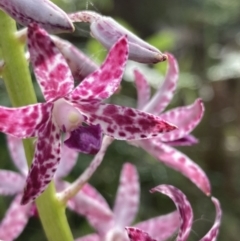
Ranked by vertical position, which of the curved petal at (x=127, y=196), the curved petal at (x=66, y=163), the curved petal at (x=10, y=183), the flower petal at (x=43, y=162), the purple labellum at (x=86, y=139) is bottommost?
the curved petal at (x=127, y=196)

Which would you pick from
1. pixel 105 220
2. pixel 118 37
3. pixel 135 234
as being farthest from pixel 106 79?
pixel 105 220

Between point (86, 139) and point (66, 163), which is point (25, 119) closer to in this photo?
point (86, 139)

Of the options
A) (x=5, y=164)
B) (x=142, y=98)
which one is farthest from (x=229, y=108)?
(x=142, y=98)

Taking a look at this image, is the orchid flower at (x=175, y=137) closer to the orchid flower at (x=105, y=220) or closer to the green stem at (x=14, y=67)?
the orchid flower at (x=105, y=220)

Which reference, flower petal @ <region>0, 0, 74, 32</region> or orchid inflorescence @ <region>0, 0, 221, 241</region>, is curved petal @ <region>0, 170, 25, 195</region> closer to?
orchid inflorescence @ <region>0, 0, 221, 241</region>

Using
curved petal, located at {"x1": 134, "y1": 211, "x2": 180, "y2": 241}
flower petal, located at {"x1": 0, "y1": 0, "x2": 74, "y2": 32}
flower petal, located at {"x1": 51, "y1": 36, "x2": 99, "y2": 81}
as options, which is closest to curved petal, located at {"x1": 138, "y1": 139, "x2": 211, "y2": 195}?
curved petal, located at {"x1": 134, "y1": 211, "x2": 180, "y2": 241}

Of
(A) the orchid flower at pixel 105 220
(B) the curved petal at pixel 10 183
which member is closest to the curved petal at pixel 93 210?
(A) the orchid flower at pixel 105 220
